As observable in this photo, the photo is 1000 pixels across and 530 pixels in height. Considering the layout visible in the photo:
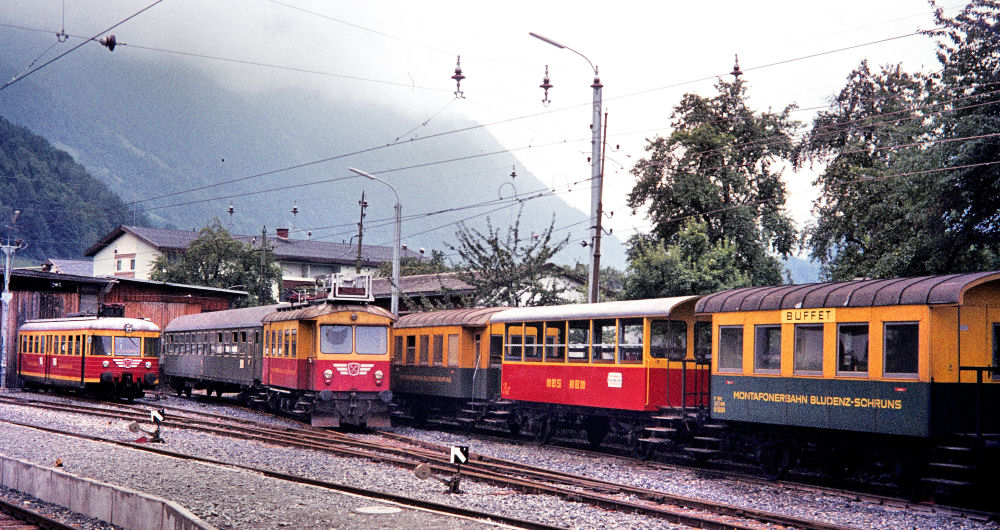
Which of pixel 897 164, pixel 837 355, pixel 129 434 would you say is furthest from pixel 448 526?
pixel 897 164

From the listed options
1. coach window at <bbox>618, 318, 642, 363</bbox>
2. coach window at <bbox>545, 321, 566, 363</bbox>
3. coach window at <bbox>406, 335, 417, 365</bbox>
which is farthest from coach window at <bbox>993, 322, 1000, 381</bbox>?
coach window at <bbox>406, 335, 417, 365</bbox>

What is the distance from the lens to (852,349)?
14.2 meters

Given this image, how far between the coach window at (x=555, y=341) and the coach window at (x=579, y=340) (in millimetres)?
233

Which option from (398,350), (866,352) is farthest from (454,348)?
(866,352)

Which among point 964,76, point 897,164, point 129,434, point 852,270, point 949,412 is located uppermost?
point 964,76

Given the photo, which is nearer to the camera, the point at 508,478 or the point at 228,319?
the point at 508,478

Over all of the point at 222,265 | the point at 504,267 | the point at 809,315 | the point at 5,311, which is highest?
the point at 222,265

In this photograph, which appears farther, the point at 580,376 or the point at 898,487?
the point at 580,376

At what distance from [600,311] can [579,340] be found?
42.1 inches

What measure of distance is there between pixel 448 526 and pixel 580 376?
32.1 ft

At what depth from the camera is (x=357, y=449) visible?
19.0 m

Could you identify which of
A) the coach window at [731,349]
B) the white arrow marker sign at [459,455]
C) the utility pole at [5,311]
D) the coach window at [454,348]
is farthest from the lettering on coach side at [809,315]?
the utility pole at [5,311]

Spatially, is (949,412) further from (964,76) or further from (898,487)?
(964,76)

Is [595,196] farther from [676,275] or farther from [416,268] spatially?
[416,268]
